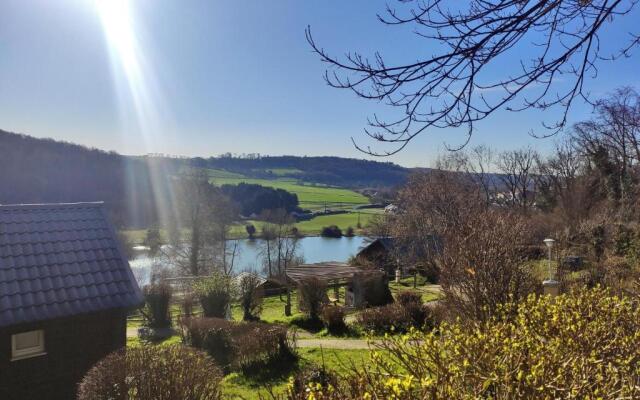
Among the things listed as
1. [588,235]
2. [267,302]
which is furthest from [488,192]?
[267,302]

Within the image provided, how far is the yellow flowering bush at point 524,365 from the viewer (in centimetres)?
281

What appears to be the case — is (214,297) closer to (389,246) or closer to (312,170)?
(389,246)

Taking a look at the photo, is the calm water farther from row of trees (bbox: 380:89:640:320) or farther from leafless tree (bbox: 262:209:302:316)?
row of trees (bbox: 380:89:640:320)

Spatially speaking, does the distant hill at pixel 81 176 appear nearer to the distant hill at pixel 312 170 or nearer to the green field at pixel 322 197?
the green field at pixel 322 197

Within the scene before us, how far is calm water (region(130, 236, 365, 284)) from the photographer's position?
44162mm

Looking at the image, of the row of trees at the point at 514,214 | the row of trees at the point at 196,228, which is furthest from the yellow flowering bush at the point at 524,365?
the row of trees at the point at 196,228

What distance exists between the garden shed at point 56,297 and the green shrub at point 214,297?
730 cm

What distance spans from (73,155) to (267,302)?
2894 centimetres

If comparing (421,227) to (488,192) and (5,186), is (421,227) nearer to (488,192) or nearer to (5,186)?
(488,192)

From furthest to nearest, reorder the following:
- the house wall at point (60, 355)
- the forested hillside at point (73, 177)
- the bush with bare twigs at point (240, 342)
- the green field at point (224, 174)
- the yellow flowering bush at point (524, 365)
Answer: the green field at point (224, 174), the forested hillside at point (73, 177), the bush with bare twigs at point (240, 342), the house wall at point (60, 355), the yellow flowering bush at point (524, 365)

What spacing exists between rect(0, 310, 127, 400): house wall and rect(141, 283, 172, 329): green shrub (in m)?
8.84

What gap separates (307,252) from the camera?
5384 centimetres

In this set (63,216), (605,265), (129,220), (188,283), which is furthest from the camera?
(129,220)

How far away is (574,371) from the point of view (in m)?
3.13
